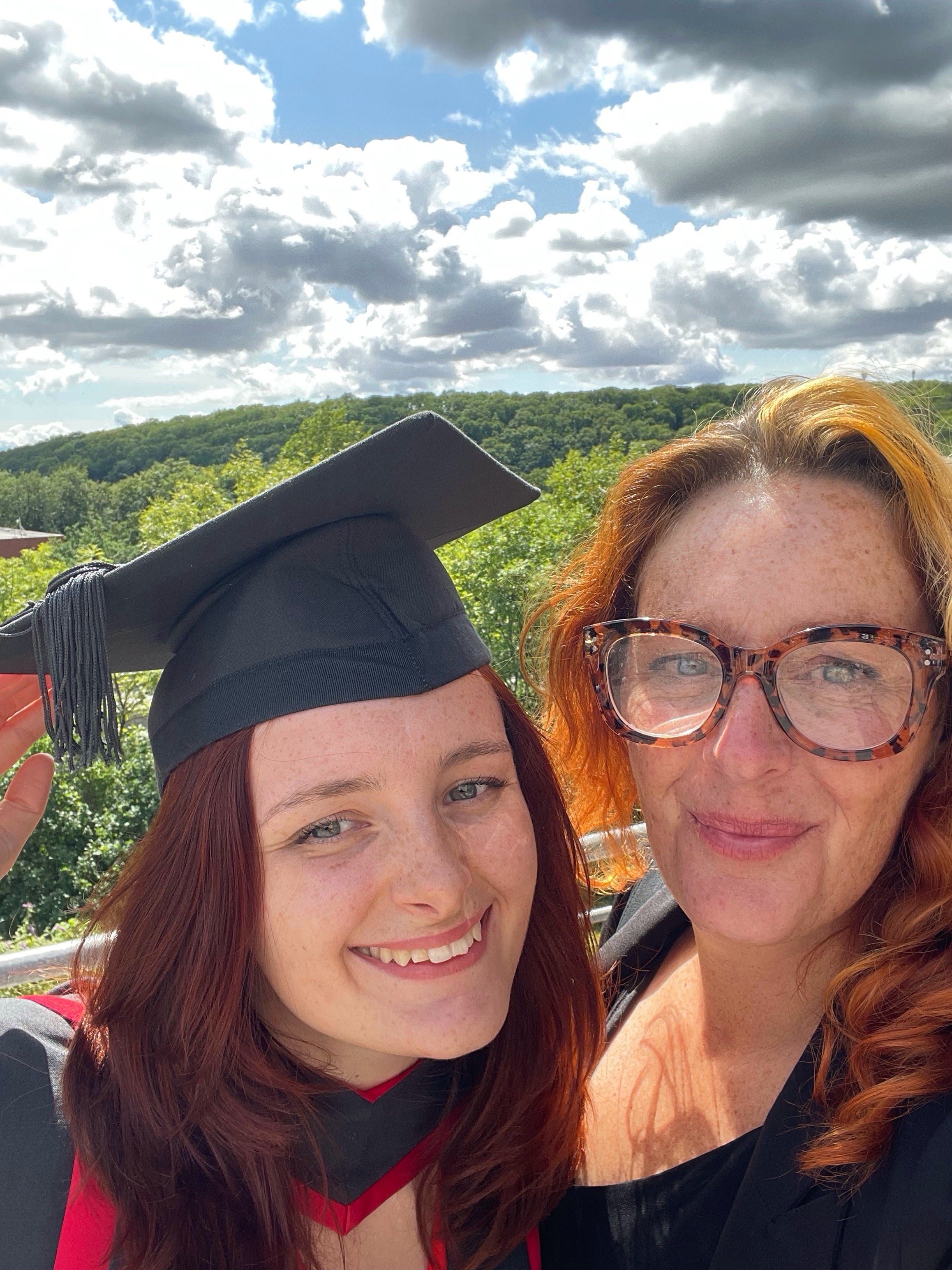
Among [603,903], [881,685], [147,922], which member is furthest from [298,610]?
[603,903]

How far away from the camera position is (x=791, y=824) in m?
1.75

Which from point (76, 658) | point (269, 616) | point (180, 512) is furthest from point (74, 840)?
point (180, 512)

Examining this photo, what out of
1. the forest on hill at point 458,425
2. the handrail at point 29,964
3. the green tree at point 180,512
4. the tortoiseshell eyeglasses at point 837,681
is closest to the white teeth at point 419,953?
the tortoiseshell eyeglasses at point 837,681

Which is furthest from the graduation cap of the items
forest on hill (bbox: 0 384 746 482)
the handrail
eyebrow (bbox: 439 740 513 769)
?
forest on hill (bbox: 0 384 746 482)

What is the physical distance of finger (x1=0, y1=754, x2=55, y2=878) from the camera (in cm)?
206

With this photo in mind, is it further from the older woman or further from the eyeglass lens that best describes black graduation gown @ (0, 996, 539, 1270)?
the eyeglass lens

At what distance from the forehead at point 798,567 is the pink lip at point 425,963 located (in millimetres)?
713

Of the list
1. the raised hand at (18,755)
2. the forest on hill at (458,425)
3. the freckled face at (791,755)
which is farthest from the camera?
the forest on hill at (458,425)

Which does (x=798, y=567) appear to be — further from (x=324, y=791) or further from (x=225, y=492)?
(x=225, y=492)

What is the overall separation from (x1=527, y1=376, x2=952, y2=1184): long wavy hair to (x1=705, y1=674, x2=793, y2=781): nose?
0.91 ft

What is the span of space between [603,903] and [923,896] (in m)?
3.16

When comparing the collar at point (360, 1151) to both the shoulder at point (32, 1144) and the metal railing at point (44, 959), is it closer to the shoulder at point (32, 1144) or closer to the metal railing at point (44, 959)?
the shoulder at point (32, 1144)

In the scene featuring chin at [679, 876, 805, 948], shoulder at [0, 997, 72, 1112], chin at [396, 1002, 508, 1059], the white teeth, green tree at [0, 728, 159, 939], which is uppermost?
the white teeth

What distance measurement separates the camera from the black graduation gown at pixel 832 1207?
1399 mm
